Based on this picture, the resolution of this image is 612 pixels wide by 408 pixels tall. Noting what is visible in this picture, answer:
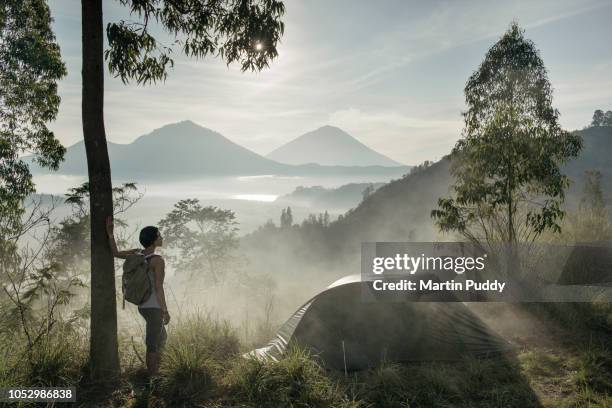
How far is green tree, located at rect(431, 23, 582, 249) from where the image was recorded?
10391mm

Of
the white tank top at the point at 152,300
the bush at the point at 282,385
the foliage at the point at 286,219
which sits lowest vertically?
the foliage at the point at 286,219

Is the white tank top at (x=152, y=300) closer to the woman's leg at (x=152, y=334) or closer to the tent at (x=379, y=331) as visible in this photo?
the woman's leg at (x=152, y=334)

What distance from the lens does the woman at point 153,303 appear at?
5340 mm

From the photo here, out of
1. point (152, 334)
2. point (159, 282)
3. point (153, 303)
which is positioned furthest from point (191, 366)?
point (159, 282)

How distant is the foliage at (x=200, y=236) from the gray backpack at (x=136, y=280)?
22.4 meters

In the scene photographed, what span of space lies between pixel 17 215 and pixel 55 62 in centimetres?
440

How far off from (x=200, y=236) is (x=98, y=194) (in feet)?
79.1

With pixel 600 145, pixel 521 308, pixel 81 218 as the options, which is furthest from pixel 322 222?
pixel 521 308

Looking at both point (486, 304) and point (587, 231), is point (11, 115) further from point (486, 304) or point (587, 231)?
point (587, 231)

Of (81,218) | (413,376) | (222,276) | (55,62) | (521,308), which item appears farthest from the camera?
(222,276)

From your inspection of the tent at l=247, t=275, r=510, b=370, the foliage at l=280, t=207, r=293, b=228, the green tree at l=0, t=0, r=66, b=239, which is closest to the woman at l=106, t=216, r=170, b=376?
the tent at l=247, t=275, r=510, b=370

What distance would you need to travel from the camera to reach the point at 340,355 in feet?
22.0

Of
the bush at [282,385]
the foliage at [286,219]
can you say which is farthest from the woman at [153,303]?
the foliage at [286,219]

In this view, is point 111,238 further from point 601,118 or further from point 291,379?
point 601,118
